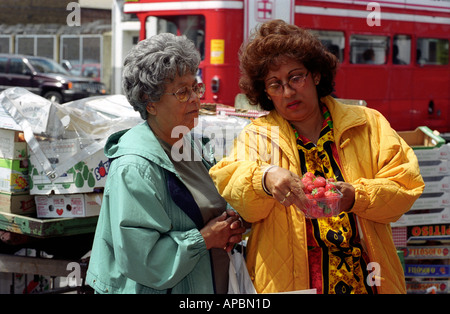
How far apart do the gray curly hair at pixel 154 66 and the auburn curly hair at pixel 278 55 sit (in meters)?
0.26

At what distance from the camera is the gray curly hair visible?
223 cm

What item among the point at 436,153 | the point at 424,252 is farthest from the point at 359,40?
the point at 424,252

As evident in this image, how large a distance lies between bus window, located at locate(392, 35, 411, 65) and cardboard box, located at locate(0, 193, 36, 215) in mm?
8627

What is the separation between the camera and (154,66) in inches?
87.7

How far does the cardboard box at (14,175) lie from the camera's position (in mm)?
3512

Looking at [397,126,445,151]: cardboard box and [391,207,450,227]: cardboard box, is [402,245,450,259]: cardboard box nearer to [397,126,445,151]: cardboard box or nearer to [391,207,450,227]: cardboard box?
[391,207,450,227]: cardboard box

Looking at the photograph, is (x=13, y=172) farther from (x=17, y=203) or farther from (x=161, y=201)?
(x=161, y=201)

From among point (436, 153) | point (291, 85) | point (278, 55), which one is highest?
point (278, 55)

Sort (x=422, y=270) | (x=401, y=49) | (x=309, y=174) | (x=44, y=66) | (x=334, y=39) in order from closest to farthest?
(x=309, y=174)
(x=422, y=270)
(x=334, y=39)
(x=401, y=49)
(x=44, y=66)

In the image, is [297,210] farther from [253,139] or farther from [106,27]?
[106,27]

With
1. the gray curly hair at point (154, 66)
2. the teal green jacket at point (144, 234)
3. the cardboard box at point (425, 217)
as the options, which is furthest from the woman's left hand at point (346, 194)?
the cardboard box at point (425, 217)

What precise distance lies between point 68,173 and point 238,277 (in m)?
1.54

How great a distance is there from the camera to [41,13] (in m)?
30.4

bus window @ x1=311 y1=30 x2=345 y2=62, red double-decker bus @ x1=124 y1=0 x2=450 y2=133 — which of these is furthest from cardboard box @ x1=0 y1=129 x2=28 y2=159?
bus window @ x1=311 y1=30 x2=345 y2=62
